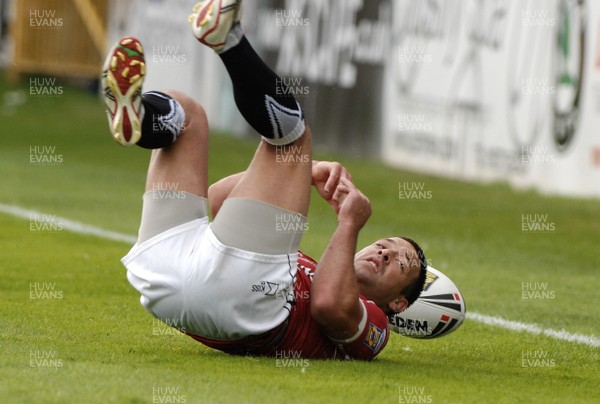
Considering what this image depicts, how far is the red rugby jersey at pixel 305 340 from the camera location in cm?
584

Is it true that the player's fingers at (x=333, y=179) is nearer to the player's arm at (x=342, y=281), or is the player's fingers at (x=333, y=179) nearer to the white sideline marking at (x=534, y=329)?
the player's arm at (x=342, y=281)

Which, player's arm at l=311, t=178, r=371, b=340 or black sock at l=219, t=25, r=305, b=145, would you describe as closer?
black sock at l=219, t=25, r=305, b=145

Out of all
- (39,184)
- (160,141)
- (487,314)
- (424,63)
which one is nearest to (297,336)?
(160,141)

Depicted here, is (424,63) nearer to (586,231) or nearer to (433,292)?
(586,231)

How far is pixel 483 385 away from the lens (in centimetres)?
557

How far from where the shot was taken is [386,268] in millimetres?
6145

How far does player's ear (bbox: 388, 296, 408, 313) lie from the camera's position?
6.24 metres

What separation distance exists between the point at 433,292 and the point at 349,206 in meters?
0.84

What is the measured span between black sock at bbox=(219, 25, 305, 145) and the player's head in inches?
37.8

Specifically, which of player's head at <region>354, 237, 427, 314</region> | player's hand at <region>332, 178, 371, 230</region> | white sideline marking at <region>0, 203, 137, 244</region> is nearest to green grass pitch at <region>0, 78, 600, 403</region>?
white sideline marking at <region>0, 203, 137, 244</region>

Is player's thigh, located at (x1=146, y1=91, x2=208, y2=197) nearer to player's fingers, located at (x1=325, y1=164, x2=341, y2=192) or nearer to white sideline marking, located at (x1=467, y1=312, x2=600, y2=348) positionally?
player's fingers, located at (x1=325, y1=164, x2=341, y2=192)

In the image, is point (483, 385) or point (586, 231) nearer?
point (483, 385)

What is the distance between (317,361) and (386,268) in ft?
1.93

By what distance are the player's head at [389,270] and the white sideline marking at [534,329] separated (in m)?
1.40
